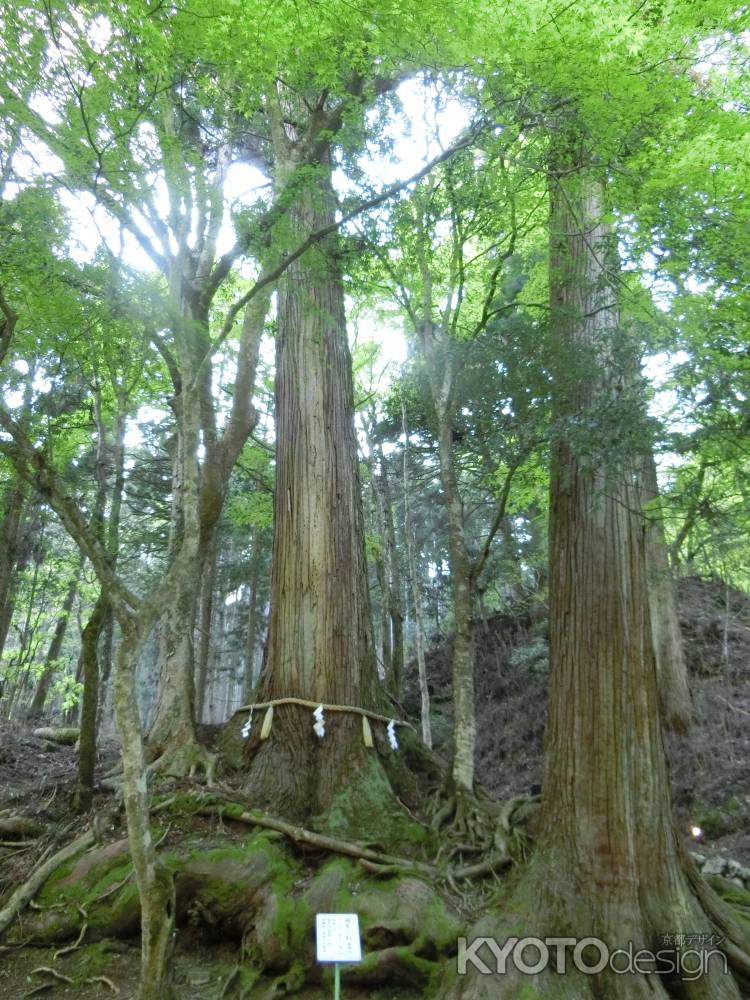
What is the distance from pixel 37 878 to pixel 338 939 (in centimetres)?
256

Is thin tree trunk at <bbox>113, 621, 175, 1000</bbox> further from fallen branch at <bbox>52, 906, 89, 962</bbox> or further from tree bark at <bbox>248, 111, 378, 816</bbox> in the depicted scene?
tree bark at <bbox>248, 111, 378, 816</bbox>

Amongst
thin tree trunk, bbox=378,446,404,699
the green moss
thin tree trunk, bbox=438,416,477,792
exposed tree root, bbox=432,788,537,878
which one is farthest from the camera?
thin tree trunk, bbox=378,446,404,699

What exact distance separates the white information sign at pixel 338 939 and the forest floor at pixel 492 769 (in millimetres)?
942

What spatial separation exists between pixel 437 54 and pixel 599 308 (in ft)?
7.56

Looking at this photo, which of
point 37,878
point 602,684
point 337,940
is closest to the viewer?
point 337,940

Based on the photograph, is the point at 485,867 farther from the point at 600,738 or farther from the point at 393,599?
the point at 393,599

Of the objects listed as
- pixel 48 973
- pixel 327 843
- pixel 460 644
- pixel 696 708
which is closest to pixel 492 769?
pixel 696 708

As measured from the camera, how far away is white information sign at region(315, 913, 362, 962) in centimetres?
316

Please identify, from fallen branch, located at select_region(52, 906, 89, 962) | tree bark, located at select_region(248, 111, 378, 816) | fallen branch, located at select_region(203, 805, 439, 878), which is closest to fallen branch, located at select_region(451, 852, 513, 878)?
fallen branch, located at select_region(203, 805, 439, 878)

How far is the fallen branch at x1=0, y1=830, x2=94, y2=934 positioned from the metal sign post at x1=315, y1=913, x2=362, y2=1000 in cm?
238

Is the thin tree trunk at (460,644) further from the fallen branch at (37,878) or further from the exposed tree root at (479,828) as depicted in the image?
the fallen branch at (37,878)

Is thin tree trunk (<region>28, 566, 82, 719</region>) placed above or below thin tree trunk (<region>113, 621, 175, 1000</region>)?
above

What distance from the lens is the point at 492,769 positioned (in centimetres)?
1052

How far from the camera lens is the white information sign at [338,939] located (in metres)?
3.16
